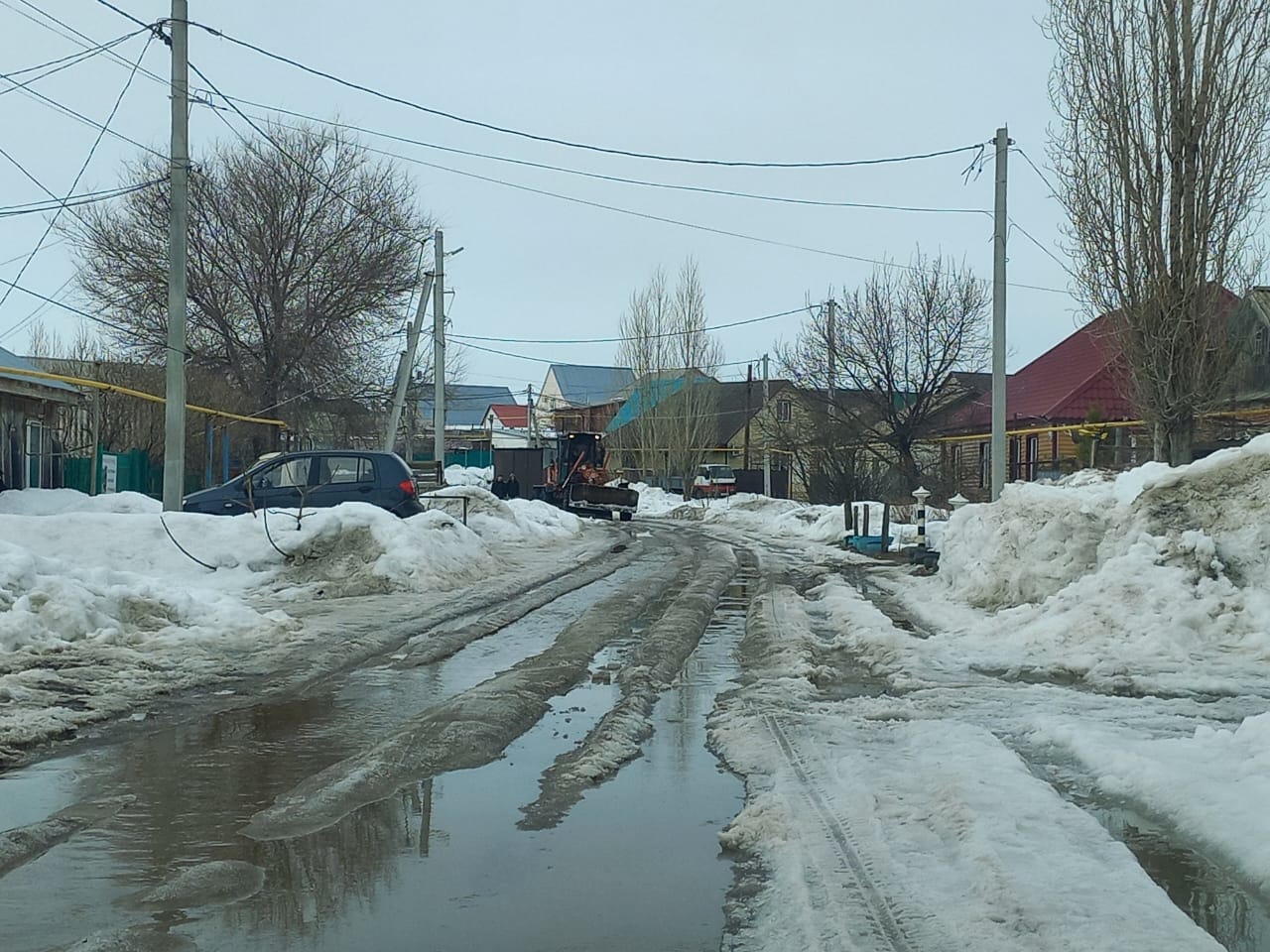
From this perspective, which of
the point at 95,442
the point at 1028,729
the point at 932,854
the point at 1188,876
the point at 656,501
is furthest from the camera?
the point at 656,501

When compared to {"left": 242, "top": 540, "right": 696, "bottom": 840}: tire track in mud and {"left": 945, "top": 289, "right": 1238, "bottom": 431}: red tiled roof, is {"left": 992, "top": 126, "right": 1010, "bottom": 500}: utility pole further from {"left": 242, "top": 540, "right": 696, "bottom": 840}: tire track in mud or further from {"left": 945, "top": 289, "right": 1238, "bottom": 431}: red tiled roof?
{"left": 945, "top": 289, "right": 1238, "bottom": 431}: red tiled roof

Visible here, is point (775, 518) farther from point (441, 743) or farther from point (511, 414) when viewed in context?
point (511, 414)

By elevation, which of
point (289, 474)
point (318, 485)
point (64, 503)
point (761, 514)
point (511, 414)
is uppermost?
point (511, 414)

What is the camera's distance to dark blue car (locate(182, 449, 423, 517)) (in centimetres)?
1838

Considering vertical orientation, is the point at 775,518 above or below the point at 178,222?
below

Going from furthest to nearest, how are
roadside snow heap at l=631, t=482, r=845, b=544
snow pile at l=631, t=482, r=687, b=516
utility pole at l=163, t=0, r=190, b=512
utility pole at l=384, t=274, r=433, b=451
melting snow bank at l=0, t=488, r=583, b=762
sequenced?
1. snow pile at l=631, t=482, r=687, b=516
2. utility pole at l=384, t=274, r=433, b=451
3. roadside snow heap at l=631, t=482, r=845, b=544
4. utility pole at l=163, t=0, r=190, b=512
5. melting snow bank at l=0, t=488, r=583, b=762

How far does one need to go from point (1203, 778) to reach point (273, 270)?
3618 centimetres

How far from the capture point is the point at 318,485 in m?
18.5

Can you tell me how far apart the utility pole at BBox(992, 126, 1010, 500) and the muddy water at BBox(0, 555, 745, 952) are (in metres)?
15.3

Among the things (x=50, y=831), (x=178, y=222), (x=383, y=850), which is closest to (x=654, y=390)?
(x=178, y=222)

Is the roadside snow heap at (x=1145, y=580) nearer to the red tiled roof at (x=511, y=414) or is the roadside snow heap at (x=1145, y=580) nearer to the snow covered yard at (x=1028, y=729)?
the snow covered yard at (x=1028, y=729)

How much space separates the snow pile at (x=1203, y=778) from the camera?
4.98m

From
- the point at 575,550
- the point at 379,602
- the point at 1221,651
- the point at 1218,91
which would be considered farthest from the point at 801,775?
the point at 575,550

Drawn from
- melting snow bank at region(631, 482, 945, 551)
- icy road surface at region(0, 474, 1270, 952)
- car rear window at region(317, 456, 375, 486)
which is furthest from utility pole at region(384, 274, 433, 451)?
icy road surface at region(0, 474, 1270, 952)
